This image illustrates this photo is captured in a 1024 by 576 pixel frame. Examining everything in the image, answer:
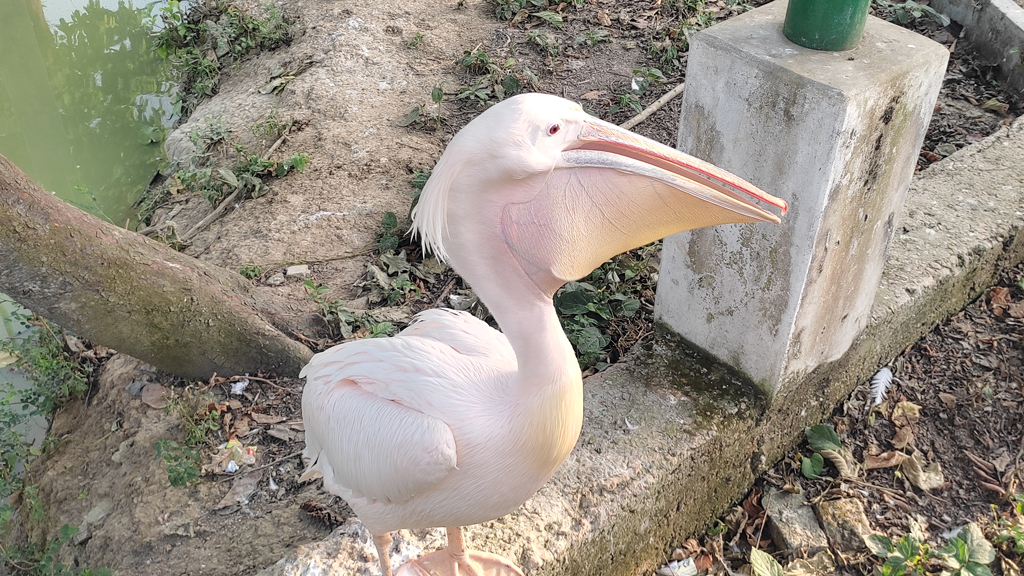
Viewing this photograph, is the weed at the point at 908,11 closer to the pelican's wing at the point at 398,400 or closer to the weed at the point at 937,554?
the weed at the point at 937,554

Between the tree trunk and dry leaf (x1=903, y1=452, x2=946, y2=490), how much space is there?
228cm

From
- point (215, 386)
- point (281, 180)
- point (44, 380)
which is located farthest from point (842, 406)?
point (44, 380)

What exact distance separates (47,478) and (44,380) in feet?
1.88

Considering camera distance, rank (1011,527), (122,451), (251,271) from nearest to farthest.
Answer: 1. (1011,527)
2. (122,451)
3. (251,271)

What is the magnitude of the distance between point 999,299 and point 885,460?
3.51 ft

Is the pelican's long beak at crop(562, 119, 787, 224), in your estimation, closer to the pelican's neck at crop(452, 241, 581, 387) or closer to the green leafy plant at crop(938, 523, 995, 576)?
the pelican's neck at crop(452, 241, 581, 387)

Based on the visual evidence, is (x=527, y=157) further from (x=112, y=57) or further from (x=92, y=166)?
(x=112, y=57)

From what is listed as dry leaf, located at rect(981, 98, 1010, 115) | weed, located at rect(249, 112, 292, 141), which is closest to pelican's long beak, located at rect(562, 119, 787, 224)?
weed, located at rect(249, 112, 292, 141)

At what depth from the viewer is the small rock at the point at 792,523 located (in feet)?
8.63

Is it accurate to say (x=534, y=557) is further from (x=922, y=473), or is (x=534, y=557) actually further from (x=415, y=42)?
(x=415, y=42)

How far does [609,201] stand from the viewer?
156 cm

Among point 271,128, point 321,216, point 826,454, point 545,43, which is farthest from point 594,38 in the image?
point 826,454

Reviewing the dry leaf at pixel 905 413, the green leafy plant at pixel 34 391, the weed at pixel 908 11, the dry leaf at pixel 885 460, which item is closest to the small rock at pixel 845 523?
the dry leaf at pixel 885 460

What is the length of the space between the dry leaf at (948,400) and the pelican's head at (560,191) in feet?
6.12
